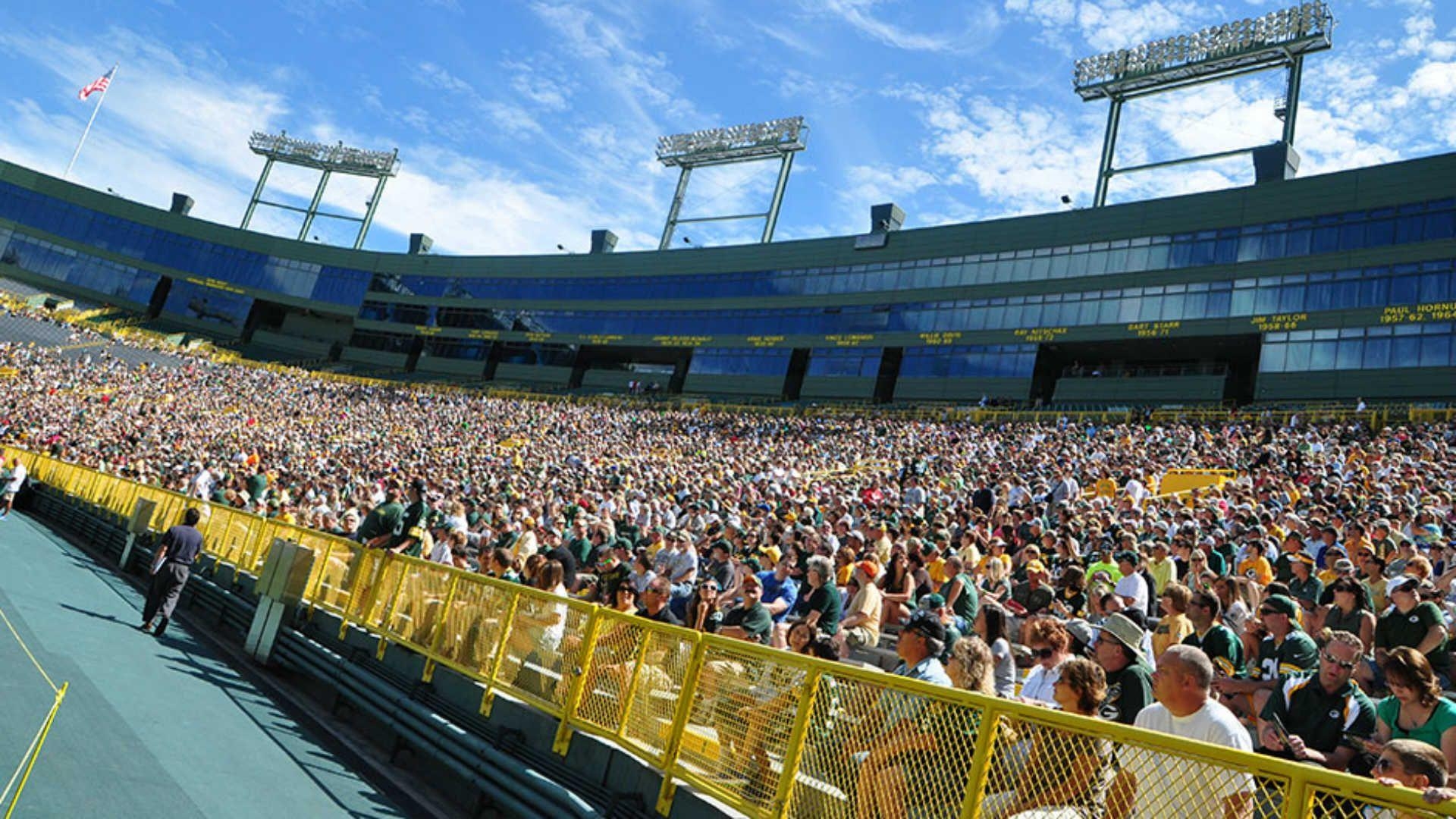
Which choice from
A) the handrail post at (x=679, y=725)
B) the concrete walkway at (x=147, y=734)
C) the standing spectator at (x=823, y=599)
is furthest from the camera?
the standing spectator at (x=823, y=599)

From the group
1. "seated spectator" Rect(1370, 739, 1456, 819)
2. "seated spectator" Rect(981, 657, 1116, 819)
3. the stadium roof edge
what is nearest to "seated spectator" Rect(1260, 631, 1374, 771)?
"seated spectator" Rect(1370, 739, 1456, 819)

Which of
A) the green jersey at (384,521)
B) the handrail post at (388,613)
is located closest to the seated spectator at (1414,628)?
the handrail post at (388,613)

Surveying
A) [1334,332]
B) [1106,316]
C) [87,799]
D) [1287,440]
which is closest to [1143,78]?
[1106,316]

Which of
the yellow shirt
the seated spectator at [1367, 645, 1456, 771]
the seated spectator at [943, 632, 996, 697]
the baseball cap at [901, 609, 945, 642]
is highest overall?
the yellow shirt

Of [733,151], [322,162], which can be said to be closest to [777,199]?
[733,151]

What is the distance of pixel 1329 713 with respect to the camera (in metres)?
4.90

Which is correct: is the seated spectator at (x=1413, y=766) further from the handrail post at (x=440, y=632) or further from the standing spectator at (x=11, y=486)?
the standing spectator at (x=11, y=486)

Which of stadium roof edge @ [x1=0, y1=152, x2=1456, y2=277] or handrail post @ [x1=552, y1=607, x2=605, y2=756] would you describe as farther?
stadium roof edge @ [x1=0, y1=152, x2=1456, y2=277]

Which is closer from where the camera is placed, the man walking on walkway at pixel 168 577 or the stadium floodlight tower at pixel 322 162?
the man walking on walkway at pixel 168 577

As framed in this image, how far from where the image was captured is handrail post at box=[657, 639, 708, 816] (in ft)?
17.8

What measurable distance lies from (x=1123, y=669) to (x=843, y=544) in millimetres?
7349

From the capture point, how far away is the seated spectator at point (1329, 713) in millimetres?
4668

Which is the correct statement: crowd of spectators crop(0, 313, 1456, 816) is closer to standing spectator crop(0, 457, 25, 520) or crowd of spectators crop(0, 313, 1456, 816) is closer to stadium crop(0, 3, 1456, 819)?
stadium crop(0, 3, 1456, 819)

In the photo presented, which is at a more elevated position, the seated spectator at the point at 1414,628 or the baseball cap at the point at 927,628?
the seated spectator at the point at 1414,628
